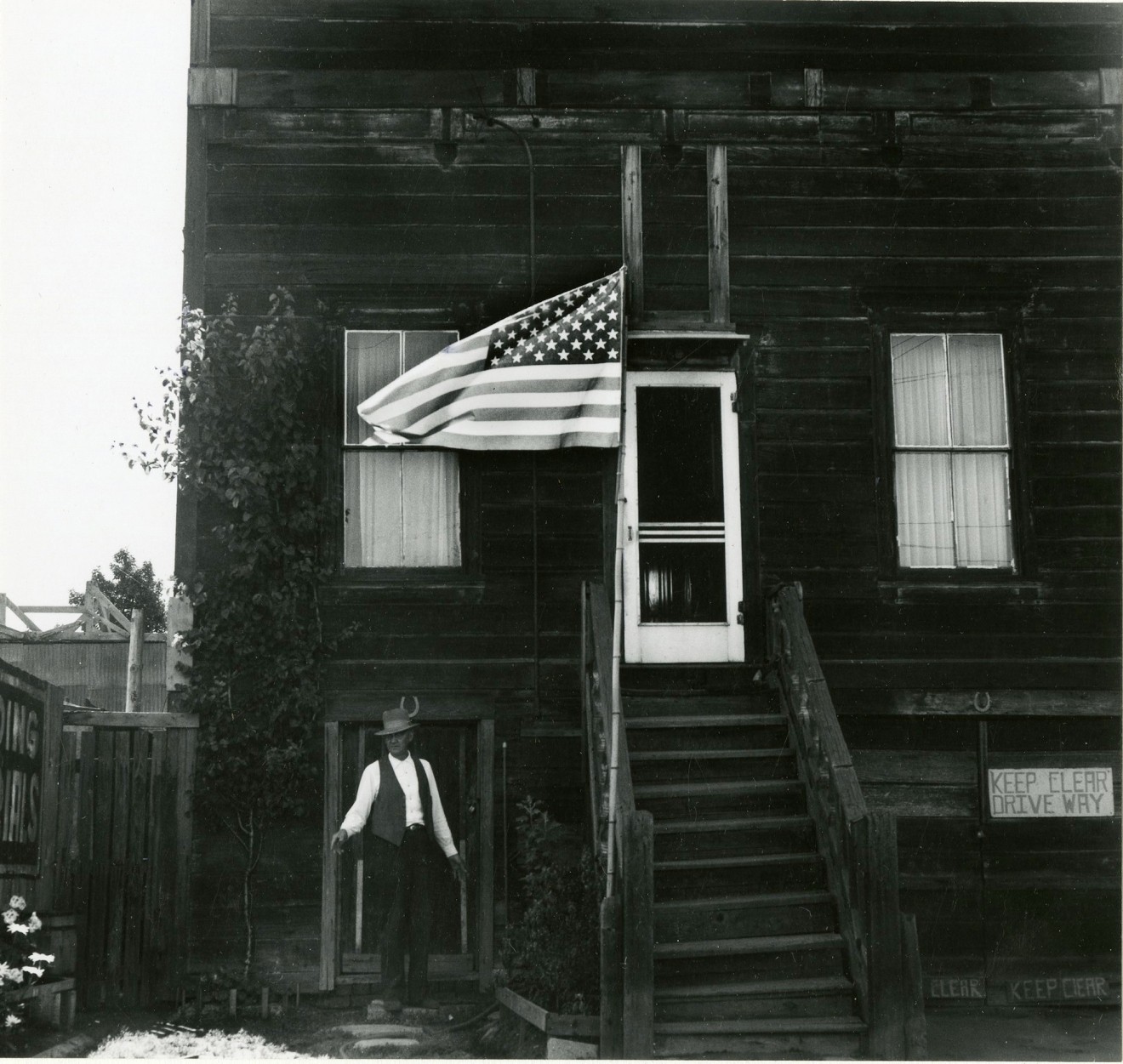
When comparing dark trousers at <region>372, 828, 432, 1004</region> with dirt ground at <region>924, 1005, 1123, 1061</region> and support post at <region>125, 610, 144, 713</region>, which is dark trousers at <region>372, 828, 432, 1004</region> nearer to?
dirt ground at <region>924, 1005, 1123, 1061</region>

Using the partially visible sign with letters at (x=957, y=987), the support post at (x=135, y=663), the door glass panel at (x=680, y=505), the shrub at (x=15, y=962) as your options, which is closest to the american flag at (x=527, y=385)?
the door glass panel at (x=680, y=505)

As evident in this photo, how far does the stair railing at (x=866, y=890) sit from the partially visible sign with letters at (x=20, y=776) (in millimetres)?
4890

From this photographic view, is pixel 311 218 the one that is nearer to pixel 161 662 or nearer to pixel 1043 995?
pixel 1043 995

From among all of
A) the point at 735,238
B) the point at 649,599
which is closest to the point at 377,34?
the point at 735,238

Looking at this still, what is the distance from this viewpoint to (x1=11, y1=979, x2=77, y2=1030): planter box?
7555 millimetres

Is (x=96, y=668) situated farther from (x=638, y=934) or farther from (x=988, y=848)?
(x=638, y=934)

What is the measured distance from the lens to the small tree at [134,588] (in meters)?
33.6

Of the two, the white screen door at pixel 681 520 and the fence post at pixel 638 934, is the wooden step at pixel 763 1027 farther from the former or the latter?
the white screen door at pixel 681 520

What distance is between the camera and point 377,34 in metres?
9.99

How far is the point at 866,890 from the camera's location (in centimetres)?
731

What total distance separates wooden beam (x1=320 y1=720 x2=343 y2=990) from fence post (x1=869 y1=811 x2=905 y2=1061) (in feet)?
12.6

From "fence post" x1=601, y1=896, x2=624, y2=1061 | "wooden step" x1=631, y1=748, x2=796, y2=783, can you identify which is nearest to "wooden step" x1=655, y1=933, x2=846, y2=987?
"fence post" x1=601, y1=896, x2=624, y2=1061

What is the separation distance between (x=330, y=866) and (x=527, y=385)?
3.69m

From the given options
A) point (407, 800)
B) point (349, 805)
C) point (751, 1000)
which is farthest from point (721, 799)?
point (349, 805)
